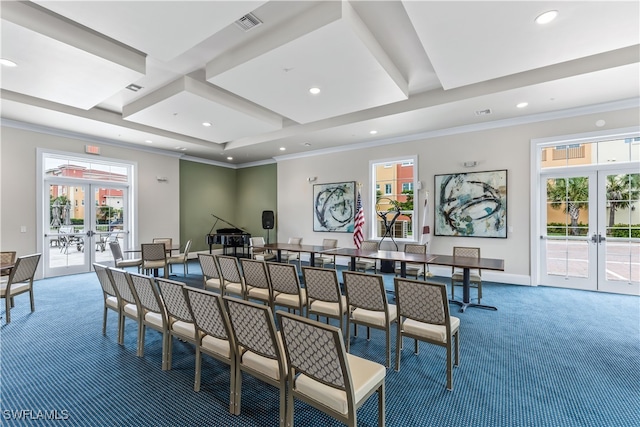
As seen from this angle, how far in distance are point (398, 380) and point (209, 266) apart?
2.90 metres

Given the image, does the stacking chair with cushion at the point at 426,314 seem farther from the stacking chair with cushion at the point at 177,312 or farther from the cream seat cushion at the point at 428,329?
the stacking chair with cushion at the point at 177,312

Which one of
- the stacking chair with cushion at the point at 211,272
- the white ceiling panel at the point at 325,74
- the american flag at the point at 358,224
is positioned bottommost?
the stacking chair with cushion at the point at 211,272

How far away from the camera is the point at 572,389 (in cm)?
232

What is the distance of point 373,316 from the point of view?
270 centimetres

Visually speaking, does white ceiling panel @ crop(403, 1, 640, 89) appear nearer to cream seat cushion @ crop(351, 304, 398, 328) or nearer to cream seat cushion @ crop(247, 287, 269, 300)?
cream seat cushion @ crop(351, 304, 398, 328)

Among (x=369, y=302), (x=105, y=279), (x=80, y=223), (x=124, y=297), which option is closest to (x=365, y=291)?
(x=369, y=302)

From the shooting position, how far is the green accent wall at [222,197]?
9023 mm

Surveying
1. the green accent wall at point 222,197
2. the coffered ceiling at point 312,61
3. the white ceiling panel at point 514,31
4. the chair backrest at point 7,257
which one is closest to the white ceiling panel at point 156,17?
the coffered ceiling at point 312,61

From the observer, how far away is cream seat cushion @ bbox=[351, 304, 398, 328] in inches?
105

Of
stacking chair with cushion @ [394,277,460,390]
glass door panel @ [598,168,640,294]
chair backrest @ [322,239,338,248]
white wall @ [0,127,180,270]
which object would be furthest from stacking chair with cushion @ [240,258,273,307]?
glass door panel @ [598,168,640,294]

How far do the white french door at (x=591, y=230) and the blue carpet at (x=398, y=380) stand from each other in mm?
1512

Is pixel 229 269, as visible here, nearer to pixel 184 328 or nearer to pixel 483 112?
pixel 184 328

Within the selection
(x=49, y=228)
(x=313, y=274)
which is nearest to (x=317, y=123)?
(x=313, y=274)

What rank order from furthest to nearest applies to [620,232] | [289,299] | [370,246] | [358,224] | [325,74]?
1. [358,224]
2. [370,246]
3. [620,232]
4. [325,74]
5. [289,299]
